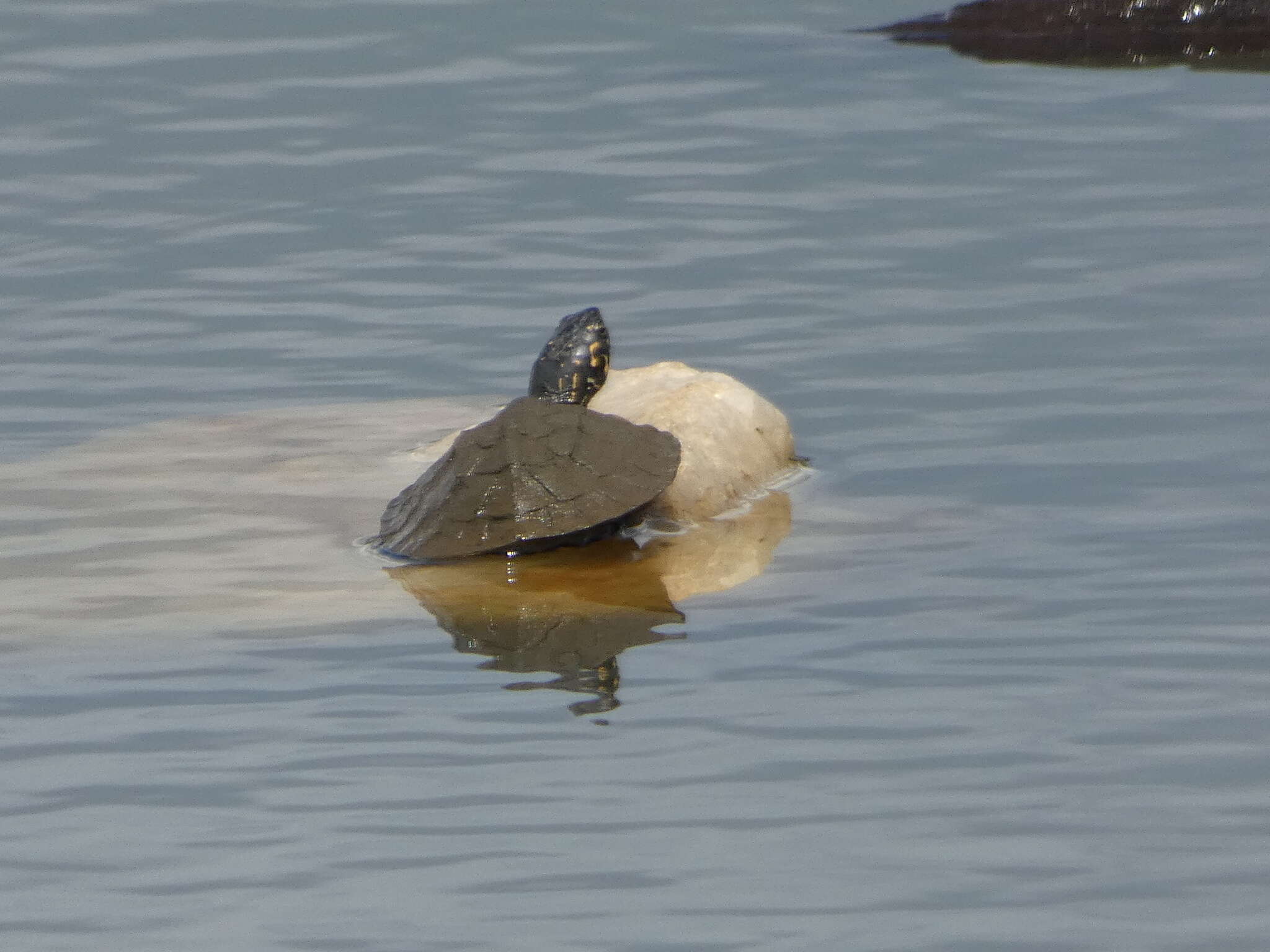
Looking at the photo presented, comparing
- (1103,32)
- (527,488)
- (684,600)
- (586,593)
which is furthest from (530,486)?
Result: (1103,32)

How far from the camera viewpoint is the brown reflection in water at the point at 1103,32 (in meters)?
14.9

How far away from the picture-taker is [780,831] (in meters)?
4.81

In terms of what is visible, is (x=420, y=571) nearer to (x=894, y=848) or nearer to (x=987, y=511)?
(x=987, y=511)

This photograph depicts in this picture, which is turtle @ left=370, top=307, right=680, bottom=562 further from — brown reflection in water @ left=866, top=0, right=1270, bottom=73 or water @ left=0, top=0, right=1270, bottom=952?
brown reflection in water @ left=866, top=0, right=1270, bottom=73

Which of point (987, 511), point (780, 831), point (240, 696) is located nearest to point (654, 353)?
point (987, 511)

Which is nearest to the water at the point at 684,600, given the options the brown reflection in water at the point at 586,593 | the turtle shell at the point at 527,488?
the brown reflection in water at the point at 586,593

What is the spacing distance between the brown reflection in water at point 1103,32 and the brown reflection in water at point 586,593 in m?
8.36

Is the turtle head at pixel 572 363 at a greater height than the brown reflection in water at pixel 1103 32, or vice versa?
the brown reflection in water at pixel 1103 32

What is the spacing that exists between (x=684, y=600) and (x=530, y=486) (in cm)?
89

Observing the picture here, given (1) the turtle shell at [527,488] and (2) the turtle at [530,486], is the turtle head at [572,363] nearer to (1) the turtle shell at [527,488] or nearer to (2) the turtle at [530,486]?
(2) the turtle at [530,486]

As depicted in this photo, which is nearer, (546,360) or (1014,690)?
(1014,690)

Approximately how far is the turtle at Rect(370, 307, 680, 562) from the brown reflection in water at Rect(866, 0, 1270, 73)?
8646 mm

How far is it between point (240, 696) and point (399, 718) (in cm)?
54

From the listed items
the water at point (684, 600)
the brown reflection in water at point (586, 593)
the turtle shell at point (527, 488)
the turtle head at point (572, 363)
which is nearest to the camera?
the water at point (684, 600)
